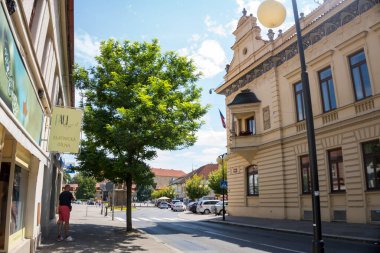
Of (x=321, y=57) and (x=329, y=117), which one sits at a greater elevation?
(x=321, y=57)

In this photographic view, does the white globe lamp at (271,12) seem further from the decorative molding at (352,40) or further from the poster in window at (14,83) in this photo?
the decorative molding at (352,40)

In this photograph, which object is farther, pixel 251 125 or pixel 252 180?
pixel 251 125

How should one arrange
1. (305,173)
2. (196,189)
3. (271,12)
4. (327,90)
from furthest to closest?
(196,189), (305,173), (327,90), (271,12)

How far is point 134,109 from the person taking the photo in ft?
45.3

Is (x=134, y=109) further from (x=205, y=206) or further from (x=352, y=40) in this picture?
(x=205, y=206)

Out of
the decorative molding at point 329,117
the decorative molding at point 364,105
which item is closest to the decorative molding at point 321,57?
the decorative molding at point 329,117

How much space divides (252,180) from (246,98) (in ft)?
22.0

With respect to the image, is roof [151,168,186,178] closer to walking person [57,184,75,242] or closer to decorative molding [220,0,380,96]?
decorative molding [220,0,380,96]

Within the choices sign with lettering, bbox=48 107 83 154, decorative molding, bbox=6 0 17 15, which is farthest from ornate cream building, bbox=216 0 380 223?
decorative molding, bbox=6 0 17 15

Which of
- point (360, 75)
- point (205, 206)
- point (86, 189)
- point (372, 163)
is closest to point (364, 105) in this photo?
point (360, 75)

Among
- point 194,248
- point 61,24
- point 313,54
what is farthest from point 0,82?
point 313,54

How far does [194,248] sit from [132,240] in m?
2.44

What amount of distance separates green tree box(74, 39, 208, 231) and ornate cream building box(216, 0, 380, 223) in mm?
8384

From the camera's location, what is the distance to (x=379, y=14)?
16.9 m
